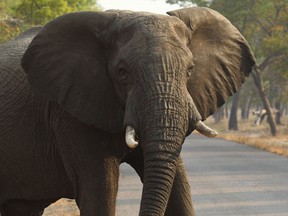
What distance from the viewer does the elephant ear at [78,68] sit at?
5.06m

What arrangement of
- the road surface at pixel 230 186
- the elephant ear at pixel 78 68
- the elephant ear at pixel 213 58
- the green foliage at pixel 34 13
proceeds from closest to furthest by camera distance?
the elephant ear at pixel 78 68 → the elephant ear at pixel 213 58 → the road surface at pixel 230 186 → the green foliage at pixel 34 13

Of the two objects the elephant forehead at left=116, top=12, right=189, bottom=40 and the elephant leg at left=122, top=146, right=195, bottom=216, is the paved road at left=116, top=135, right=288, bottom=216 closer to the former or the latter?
the elephant leg at left=122, top=146, right=195, bottom=216

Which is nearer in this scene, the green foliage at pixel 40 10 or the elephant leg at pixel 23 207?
the elephant leg at pixel 23 207

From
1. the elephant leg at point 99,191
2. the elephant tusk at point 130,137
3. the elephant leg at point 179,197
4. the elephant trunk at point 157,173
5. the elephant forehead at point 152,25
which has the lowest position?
the elephant leg at point 179,197

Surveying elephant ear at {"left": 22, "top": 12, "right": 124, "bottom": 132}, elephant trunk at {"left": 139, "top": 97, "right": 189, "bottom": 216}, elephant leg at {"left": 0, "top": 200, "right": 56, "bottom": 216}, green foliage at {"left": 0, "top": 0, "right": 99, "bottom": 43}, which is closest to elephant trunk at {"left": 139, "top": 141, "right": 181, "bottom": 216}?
elephant trunk at {"left": 139, "top": 97, "right": 189, "bottom": 216}

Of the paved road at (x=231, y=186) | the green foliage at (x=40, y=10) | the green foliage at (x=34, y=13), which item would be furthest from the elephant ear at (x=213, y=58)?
the green foliage at (x=40, y=10)

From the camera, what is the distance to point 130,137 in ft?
14.6

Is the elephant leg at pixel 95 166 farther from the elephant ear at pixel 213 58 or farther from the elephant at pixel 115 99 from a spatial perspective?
the elephant ear at pixel 213 58

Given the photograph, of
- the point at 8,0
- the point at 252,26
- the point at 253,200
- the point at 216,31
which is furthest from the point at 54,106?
the point at 252,26

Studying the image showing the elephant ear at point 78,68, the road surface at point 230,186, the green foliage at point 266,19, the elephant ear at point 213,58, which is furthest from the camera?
the green foliage at point 266,19

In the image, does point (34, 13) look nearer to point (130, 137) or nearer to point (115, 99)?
point (115, 99)

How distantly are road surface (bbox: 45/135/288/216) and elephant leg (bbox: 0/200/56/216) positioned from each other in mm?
3568

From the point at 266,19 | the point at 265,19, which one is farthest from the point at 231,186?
the point at 265,19

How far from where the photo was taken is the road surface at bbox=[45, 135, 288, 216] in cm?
1148
